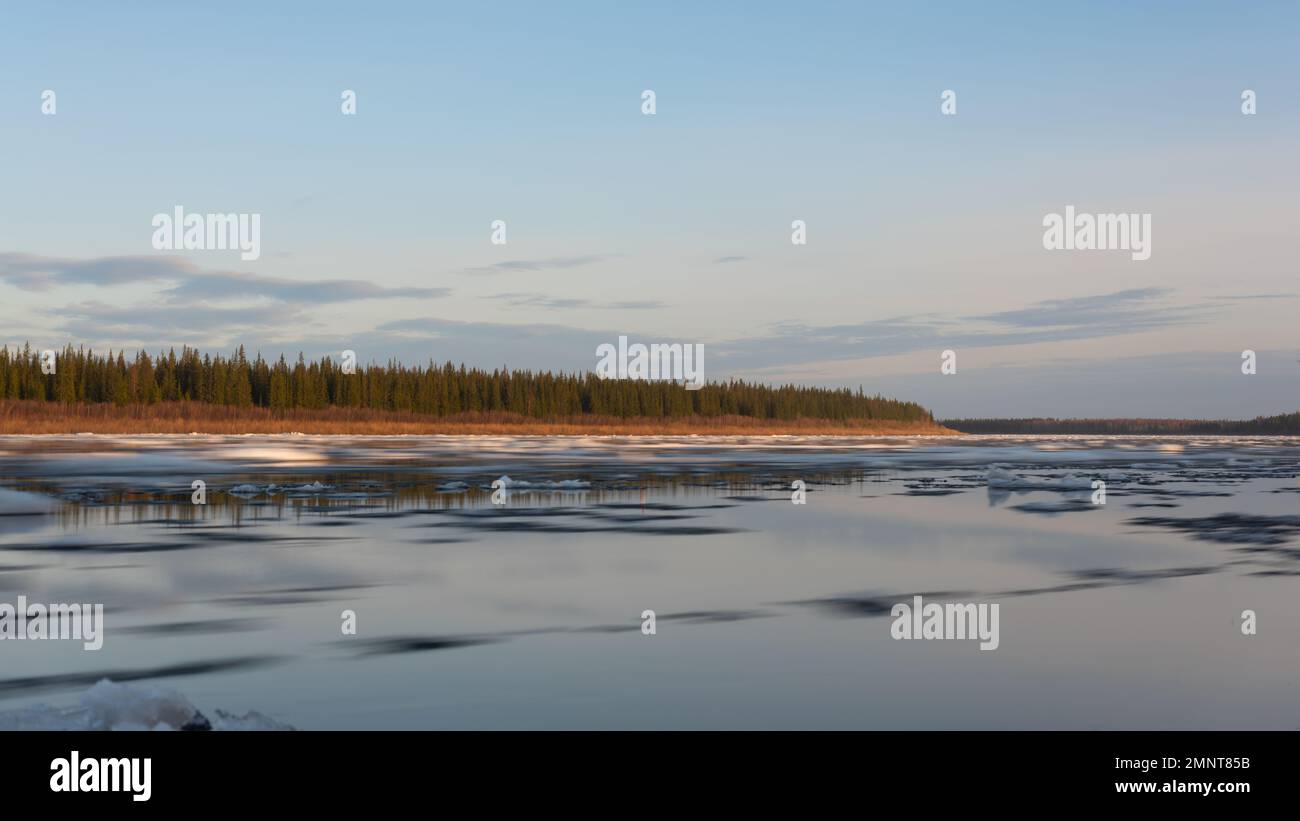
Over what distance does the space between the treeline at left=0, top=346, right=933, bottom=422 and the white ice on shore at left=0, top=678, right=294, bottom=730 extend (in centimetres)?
12133

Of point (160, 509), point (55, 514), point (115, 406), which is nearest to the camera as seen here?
point (55, 514)

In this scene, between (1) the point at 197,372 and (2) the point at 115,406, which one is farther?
(1) the point at 197,372

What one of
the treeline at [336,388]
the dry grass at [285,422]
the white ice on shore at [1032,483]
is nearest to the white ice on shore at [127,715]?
the white ice on shore at [1032,483]

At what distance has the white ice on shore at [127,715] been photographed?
23.6 ft

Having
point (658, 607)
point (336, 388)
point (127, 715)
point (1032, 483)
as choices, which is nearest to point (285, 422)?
point (336, 388)

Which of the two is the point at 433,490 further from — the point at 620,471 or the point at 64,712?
the point at 64,712

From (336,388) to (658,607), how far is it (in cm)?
14409

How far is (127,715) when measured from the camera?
730 centimetres

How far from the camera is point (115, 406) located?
334 ft

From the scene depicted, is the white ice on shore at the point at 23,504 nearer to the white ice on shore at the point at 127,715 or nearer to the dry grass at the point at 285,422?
the white ice on shore at the point at 127,715
